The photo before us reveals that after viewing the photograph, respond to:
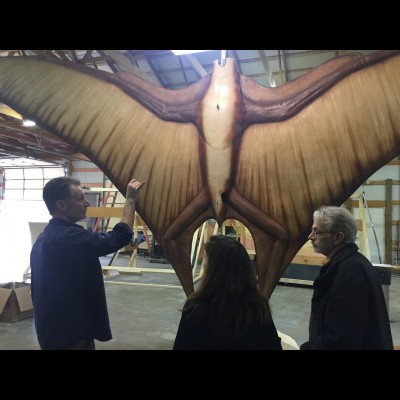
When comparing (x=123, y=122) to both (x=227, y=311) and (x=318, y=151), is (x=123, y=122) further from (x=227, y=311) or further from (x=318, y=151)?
(x=227, y=311)

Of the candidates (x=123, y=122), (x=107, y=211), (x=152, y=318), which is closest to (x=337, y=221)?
(x=123, y=122)

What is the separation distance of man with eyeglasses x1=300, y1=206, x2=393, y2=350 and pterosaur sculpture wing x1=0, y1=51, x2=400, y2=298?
0.11 m

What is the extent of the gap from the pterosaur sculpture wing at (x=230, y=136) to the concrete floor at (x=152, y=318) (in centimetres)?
184

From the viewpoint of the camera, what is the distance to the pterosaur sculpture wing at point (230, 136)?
3.54 ft

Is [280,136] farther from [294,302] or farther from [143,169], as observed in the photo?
[294,302]

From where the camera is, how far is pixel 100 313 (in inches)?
47.0

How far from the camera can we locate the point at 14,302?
3.26 meters

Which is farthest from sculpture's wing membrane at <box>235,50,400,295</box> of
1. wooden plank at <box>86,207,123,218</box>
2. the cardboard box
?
the cardboard box

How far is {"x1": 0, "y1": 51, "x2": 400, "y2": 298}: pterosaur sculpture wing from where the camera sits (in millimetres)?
1080

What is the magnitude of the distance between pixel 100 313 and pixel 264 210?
0.71 m

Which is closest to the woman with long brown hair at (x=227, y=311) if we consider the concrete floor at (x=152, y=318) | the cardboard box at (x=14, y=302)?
the concrete floor at (x=152, y=318)

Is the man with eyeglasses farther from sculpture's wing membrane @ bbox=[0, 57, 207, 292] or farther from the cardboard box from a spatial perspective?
the cardboard box

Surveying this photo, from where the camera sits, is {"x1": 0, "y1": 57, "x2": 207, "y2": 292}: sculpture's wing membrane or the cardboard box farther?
the cardboard box

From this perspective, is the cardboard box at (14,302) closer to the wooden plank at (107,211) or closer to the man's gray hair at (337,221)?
the wooden plank at (107,211)
